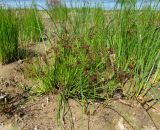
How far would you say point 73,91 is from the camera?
8.73 ft

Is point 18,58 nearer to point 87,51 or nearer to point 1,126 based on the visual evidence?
point 87,51

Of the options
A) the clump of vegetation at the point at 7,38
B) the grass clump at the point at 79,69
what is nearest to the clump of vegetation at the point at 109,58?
the grass clump at the point at 79,69

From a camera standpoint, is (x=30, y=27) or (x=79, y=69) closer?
(x=79, y=69)

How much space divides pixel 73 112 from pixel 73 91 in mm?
152

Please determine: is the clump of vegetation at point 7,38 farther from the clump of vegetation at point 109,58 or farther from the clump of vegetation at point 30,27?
the clump of vegetation at point 30,27

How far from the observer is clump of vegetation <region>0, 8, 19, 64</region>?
3369mm

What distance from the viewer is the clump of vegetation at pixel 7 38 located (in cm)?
337

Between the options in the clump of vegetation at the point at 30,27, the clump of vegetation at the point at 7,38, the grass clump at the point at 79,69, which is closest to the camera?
the grass clump at the point at 79,69

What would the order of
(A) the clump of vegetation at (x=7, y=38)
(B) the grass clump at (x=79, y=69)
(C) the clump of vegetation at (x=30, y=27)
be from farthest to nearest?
(C) the clump of vegetation at (x=30, y=27), (A) the clump of vegetation at (x=7, y=38), (B) the grass clump at (x=79, y=69)

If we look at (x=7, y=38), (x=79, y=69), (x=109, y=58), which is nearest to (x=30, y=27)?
(x=7, y=38)

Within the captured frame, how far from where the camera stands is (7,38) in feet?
11.1

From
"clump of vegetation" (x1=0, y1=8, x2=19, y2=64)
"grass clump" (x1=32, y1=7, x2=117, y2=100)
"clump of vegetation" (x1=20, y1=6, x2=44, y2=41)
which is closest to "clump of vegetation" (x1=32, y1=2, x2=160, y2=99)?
"grass clump" (x1=32, y1=7, x2=117, y2=100)

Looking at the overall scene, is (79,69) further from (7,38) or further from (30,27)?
(30,27)

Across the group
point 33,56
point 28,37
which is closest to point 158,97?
point 33,56
